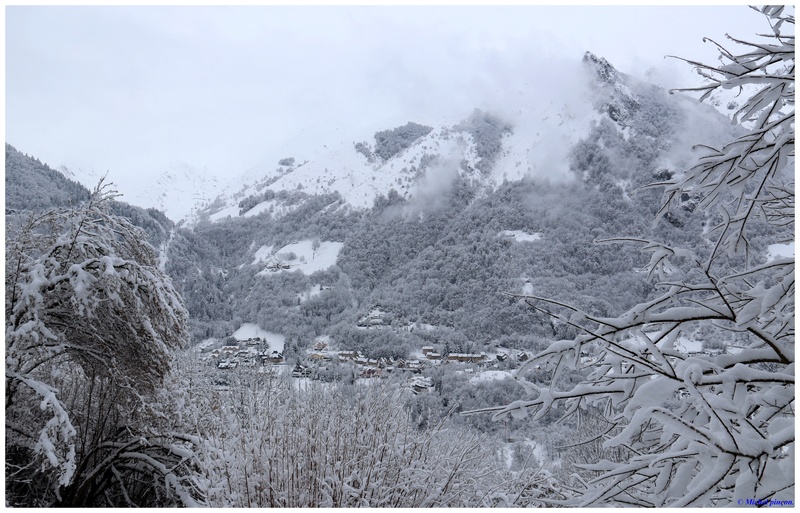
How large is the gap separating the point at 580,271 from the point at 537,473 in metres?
47.4

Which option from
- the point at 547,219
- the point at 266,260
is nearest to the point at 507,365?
the point at 547,219

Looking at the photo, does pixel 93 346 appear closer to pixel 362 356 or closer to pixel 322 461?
pixel 322 461

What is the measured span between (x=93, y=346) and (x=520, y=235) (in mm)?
59926

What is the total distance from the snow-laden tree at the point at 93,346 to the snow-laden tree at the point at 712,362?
2995mm

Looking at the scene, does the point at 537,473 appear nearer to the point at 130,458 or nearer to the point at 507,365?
the point at 130,458

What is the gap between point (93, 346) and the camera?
3.47m

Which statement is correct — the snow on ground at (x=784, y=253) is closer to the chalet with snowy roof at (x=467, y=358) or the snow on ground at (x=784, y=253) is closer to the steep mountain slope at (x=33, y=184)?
the steep mountain slope at (x=33, y=184)

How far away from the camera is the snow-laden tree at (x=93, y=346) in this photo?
9.86 ft

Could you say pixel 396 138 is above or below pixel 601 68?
below

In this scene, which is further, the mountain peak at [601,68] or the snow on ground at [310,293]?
the mountain peak at [601,68]

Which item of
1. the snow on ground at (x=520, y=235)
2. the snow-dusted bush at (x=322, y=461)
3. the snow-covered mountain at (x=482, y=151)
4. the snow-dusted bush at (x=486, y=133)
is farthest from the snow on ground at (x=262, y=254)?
the snow-dusted bush at (x=322, y=461)

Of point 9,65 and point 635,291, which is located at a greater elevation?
point 9,65

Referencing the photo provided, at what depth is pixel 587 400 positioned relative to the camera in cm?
149

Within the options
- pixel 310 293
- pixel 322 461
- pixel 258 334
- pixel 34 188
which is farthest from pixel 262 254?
pixel 322 461
